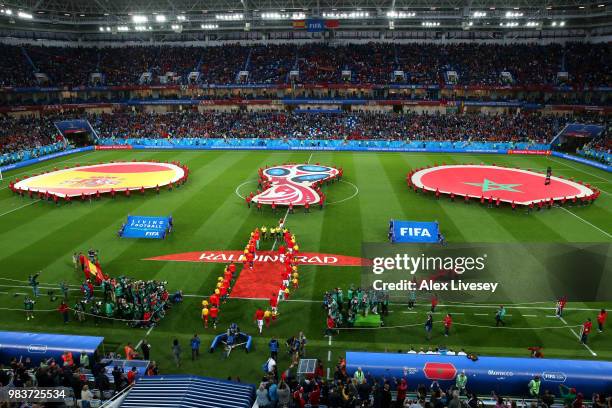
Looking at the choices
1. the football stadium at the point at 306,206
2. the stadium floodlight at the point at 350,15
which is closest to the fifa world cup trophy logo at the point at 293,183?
the football stadium at the point at 306,206

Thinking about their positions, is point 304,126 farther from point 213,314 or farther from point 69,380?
point 69,380

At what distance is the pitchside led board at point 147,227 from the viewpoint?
29.7m

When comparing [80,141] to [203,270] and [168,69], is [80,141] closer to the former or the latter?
[168,69]

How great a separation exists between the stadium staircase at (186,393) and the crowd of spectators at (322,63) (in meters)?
69.3

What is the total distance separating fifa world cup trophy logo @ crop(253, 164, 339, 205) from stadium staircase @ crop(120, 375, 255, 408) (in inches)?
880

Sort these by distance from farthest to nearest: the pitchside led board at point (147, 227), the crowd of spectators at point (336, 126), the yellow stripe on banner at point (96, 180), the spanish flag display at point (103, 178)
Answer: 1. the crowd of spectators at point (336, 126)
2. the yellow stripe on banner at point (96, 180)
3. the spanish flag display at point (103, 178)
4. the pitchside led board at point (147, 227)

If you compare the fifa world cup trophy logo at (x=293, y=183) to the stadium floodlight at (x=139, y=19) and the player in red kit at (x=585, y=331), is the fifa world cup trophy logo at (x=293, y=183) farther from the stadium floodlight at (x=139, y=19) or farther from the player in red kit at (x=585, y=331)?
the stadium floodlight at (x=139, y=19)

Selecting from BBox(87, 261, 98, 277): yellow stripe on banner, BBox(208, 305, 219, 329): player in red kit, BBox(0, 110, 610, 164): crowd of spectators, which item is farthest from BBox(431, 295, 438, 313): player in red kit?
BBox(0, 110, 610, 164): crowd of spectators

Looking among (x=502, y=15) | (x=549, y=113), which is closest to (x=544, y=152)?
(x=549, y=113)

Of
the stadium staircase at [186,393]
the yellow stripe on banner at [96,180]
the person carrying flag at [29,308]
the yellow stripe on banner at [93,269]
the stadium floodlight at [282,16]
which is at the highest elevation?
the stadium floodlight at [282,16]

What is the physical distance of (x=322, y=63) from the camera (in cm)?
8012

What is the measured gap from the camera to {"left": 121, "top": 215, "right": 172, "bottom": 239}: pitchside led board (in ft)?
97.3

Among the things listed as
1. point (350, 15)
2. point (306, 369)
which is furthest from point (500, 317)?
point (350, 15)

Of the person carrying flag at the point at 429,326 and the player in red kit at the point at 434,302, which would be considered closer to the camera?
the person carrying flag at the point at 429,326
